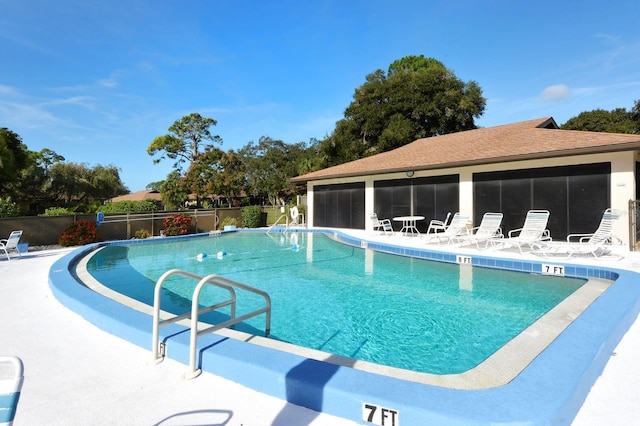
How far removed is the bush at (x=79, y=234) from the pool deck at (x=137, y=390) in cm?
1098

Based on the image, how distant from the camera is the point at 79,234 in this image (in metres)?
13.8

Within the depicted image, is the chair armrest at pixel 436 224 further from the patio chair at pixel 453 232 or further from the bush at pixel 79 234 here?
the bush at pixel 79 234

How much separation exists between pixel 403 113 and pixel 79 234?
25.8 meters

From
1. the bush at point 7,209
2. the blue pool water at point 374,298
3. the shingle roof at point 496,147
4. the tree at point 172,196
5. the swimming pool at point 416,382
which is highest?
the shingle roof at point 496,147

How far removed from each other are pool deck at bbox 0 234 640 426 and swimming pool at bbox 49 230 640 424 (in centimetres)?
10

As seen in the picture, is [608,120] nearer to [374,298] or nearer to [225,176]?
[225,176]

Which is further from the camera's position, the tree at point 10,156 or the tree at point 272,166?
the tree at point 272,166

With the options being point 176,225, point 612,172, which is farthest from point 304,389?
point 176,225

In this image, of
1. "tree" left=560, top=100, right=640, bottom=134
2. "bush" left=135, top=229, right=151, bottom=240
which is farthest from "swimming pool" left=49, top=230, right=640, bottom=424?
"tree" left=560, top=100, right=640, bottom=134

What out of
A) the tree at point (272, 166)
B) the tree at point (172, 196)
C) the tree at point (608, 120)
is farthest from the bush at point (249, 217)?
the tree at point (608, 120)

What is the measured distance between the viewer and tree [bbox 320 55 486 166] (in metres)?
29.8

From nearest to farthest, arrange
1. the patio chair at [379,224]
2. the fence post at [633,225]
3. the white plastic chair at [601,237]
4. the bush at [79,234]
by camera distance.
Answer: the white plastic chair at [601,237] < the fence post at [633,225] < the bush at [79,234] < the patio chair at [379,224]

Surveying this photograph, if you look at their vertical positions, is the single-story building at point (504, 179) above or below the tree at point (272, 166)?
below

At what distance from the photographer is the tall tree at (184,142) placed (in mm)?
39062
